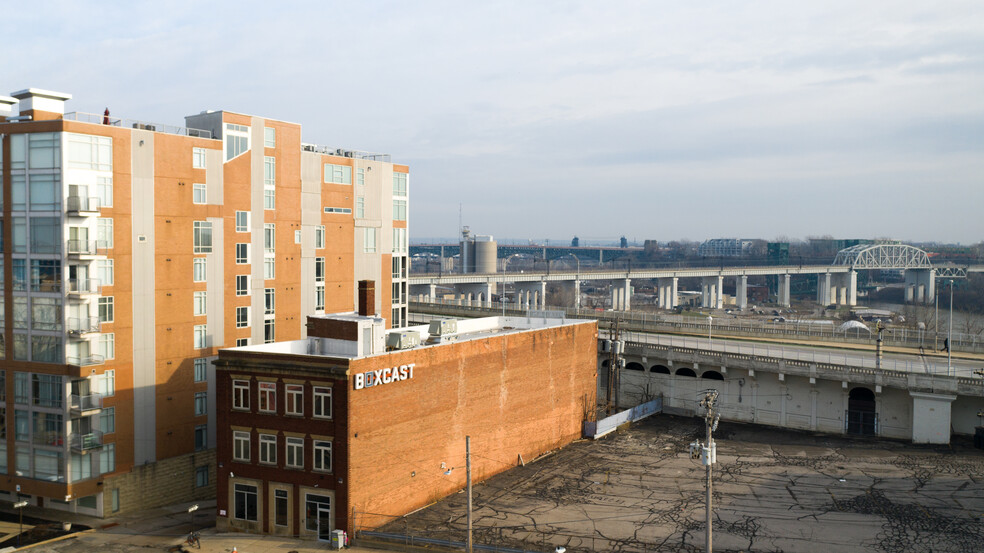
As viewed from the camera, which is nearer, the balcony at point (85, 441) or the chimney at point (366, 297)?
the balcony at point (85, 441)

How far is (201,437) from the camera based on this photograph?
165ft

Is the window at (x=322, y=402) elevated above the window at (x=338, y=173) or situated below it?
below

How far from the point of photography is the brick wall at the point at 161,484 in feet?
148

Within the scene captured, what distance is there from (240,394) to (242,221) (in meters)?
16.7

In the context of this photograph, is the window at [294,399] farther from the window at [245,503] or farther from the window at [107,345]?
the window at [107,345]

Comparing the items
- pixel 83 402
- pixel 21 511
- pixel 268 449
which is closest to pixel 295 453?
pixel 268 449

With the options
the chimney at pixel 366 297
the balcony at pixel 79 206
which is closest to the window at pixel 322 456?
the chimney at pixel 366 297

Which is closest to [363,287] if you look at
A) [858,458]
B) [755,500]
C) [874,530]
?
[755,500]

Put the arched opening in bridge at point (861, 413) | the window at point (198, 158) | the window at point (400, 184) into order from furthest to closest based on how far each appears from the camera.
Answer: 1. the window at point (400, 184)
2. the arched opening in bridge at point (861, 413)
3. the window at point (198, 158)

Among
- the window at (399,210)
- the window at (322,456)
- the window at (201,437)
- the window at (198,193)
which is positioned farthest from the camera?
the window at (399,210)

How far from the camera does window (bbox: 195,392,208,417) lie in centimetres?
4997

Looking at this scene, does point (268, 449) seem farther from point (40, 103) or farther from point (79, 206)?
point (40, 103)

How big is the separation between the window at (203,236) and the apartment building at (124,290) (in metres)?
0.08

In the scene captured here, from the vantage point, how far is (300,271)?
5794 centimetres
